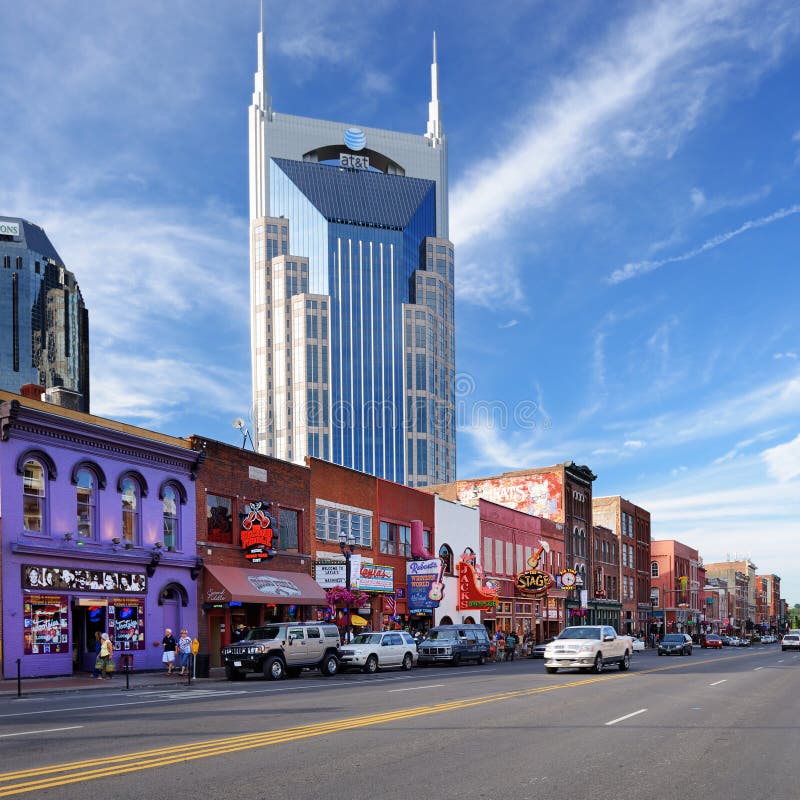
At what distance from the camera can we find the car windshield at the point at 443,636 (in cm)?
4359

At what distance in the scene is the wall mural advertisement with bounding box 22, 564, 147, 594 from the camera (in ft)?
103

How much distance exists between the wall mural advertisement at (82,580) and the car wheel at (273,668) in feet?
21.1

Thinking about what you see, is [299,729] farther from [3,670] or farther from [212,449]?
[212,449]

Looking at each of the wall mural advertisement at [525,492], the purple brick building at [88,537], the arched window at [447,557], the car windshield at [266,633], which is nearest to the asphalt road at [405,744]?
the purple brick building at [88,537]

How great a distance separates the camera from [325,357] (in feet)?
626

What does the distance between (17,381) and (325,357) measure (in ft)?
190

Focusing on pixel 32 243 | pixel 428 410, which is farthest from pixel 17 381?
pixel 428 410

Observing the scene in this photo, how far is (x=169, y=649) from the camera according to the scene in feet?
114

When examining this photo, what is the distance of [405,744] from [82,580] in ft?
72.4

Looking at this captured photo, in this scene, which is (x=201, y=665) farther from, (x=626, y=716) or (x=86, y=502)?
(x=626, y=716)

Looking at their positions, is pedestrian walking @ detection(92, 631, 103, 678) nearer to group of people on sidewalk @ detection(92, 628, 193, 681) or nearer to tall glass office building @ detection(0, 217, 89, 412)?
group of people on sidewalk @ detection(92, 628, 193, 681)

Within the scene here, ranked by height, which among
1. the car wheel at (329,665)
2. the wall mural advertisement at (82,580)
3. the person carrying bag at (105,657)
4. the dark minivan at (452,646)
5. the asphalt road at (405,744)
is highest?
the wall mural advertisement at (82,580)

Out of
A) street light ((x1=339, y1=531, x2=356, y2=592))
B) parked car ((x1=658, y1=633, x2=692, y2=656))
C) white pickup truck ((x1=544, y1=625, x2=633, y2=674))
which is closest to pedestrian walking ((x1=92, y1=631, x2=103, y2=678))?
street light ((x1=339, y1=531, x2=356, y2=592))

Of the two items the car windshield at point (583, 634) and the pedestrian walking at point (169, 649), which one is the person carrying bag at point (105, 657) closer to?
the pedestrian walking at point (169, 649)
